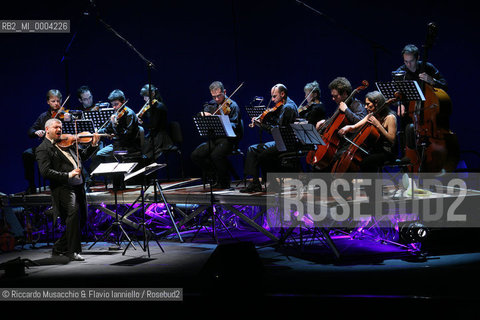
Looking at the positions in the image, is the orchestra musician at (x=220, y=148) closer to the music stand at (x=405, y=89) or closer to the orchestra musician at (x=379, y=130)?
the orchestra musician at (x=379, y=130)

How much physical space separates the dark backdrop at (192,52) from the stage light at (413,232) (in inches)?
113

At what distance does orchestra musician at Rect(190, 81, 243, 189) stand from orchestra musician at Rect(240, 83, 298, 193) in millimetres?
498

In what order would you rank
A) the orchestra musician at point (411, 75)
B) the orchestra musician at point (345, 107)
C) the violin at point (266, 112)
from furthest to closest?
the violin at point (266, 112) < the orchestra musician at point (411, 75) < the orchestra musician at point (345, 107)

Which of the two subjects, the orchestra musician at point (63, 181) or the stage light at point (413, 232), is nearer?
the stage light at point (413, 232)

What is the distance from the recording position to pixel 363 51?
834 cm

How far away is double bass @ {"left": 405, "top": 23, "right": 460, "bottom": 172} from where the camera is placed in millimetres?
6328

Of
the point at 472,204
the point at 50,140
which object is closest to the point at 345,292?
the point at 472,204

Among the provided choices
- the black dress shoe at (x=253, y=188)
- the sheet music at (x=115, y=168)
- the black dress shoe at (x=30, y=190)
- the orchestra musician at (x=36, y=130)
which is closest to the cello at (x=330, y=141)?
the black dress shoe at (x=253, y=188)

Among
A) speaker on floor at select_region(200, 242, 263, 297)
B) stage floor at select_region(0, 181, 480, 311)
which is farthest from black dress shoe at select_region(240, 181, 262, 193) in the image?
speaker on floor at select_region(200, 242, 263, 297)

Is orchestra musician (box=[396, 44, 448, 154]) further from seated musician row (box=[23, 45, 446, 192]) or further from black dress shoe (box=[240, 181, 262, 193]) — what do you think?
black dress shoe (box=[240, 181, 262, 193])

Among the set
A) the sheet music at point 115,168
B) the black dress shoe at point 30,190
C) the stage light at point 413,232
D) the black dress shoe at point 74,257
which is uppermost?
the sheet music at point 115,168

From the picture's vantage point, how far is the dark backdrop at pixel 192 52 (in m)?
8.34

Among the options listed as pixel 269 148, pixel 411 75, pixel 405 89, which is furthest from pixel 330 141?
pixel 411 75

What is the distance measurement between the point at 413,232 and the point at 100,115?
412 cm
